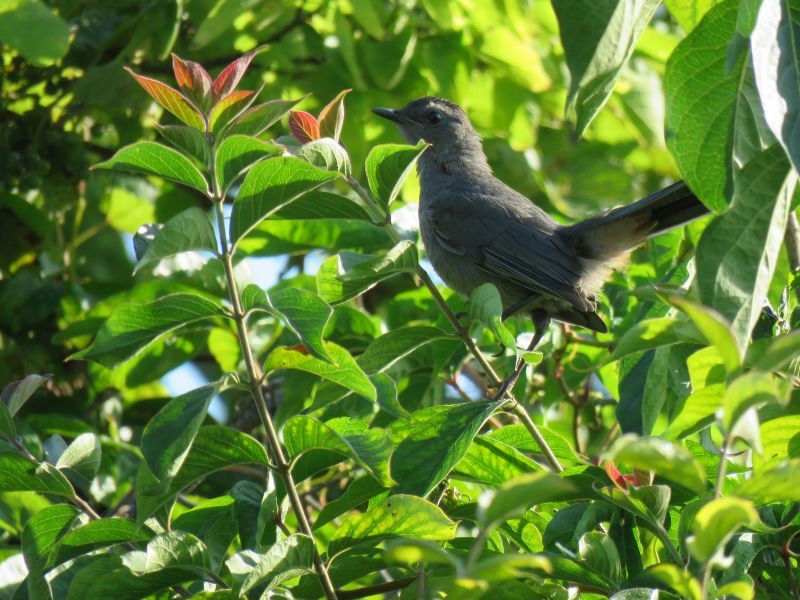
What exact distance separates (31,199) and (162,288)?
5.06 feet

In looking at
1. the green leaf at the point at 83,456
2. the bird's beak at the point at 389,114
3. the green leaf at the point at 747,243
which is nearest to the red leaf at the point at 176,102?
the green leaf at the point at 83,456

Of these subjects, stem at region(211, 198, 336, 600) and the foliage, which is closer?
the foliage

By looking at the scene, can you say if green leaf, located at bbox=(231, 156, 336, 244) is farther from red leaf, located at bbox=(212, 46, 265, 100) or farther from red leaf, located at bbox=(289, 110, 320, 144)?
red leaf, located at bbox=(289, 110, 320, 144)

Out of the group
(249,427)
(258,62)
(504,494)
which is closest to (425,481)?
(504,494)

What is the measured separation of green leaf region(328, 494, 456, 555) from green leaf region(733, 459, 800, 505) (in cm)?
59

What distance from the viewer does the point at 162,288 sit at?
4055 mm

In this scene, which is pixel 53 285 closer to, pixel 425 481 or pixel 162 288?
pixel 162 288

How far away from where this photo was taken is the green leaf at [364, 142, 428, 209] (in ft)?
7.27

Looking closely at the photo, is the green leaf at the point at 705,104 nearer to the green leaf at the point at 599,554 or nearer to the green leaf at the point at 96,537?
the green leaf at the point at 599,554

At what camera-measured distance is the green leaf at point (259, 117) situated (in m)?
2.18

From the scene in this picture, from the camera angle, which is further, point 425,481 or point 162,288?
point 162,288

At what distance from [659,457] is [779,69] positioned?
624 millimetres

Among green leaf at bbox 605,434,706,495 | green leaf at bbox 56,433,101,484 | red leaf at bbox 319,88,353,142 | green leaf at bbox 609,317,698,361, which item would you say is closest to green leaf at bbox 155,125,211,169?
red leaf at bbox 319,88,353,142

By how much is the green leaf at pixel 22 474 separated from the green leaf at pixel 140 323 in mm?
287
